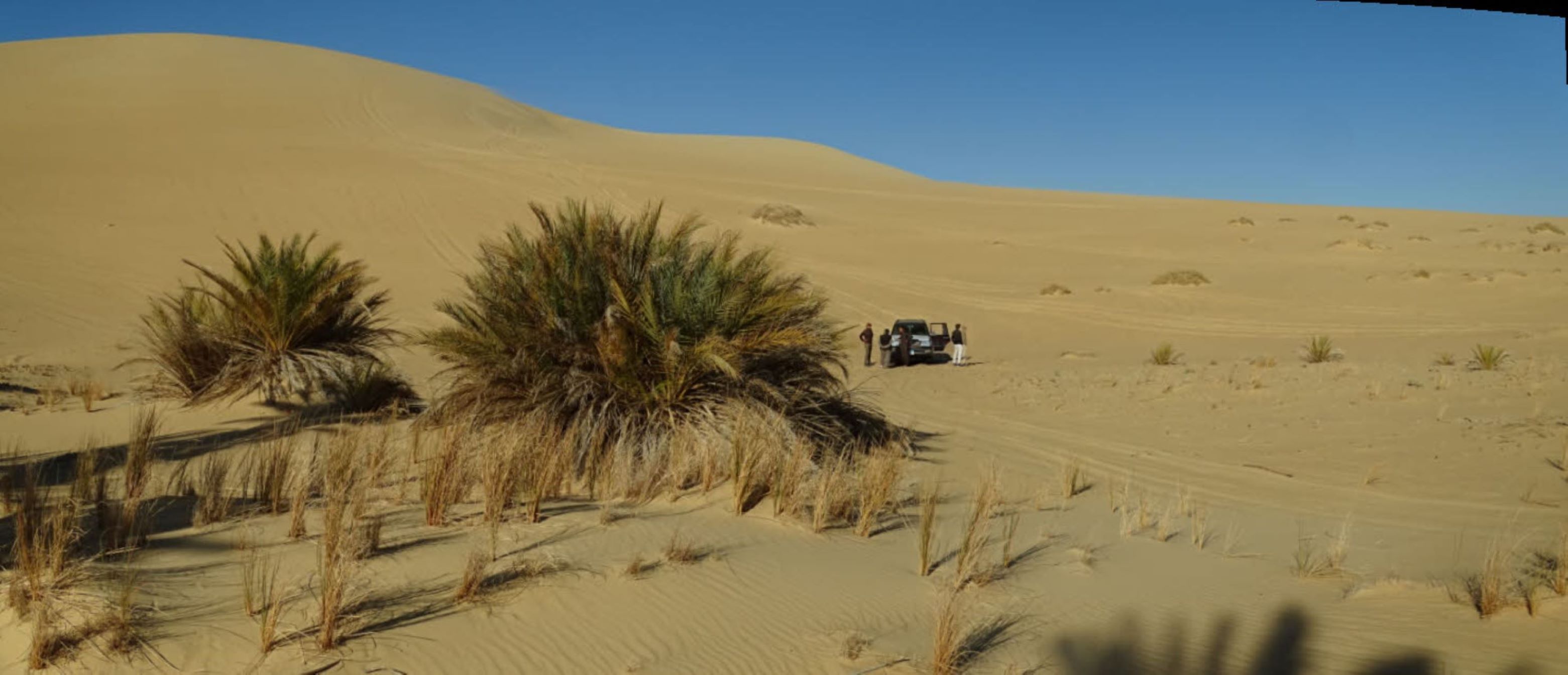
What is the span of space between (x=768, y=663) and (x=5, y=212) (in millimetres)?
36067

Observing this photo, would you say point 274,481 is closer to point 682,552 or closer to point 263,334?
point 682,552

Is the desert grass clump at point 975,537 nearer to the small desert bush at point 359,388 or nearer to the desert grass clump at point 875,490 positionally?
the desert grass clump at point 875,490

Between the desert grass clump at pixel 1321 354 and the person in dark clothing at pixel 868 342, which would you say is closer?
the desert grass clump at pixel 1321 354

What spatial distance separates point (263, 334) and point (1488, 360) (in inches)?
762

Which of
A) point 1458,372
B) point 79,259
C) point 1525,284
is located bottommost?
point 79,259

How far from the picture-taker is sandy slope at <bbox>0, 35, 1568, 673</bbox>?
4680 mm

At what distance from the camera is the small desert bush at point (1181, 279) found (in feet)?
113

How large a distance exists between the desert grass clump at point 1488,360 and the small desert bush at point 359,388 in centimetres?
1787

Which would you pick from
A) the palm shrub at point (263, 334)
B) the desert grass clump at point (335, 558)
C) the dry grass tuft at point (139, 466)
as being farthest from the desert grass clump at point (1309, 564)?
the palm shrub at point (263, 334)

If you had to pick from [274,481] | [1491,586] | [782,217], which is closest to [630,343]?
[274,481]

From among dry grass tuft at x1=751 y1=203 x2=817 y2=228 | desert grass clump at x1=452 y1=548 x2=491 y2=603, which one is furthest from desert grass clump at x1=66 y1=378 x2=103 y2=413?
dry grass tuft at x1=751 y1=203 x2=817 y2=228

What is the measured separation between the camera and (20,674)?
3426mm

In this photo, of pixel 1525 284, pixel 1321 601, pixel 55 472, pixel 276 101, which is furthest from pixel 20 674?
pixel 276 101

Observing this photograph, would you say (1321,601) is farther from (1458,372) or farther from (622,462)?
(1458,372)
